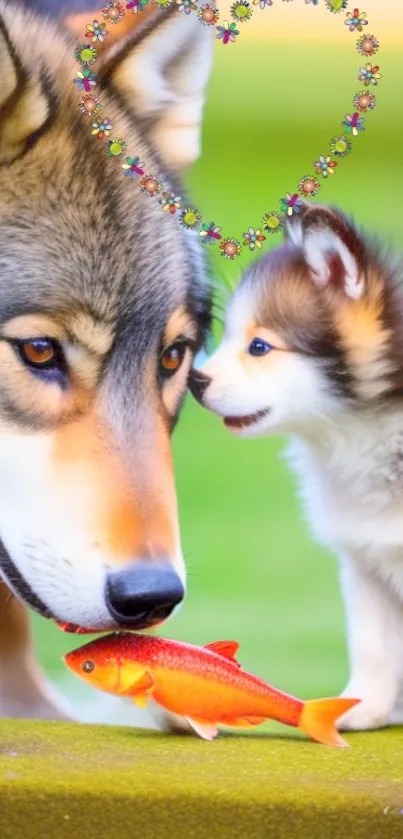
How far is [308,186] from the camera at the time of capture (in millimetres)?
1857

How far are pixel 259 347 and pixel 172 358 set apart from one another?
0.13 meters

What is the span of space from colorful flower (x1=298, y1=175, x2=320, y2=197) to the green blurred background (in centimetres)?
1

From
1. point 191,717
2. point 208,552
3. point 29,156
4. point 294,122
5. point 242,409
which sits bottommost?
point 191,717

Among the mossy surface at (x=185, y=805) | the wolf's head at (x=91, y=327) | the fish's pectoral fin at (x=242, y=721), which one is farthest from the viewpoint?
the fish's pectoral fin at (x=242, y=721)

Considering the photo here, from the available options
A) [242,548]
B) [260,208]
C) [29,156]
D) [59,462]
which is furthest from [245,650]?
[29,156]

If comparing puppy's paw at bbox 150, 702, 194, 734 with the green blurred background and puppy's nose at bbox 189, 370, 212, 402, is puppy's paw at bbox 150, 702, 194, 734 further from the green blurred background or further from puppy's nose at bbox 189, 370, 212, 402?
puppy's nose at bbox 189, 370, 212, 402

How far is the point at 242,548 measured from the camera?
188 centimetres

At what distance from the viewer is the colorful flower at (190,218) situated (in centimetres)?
181

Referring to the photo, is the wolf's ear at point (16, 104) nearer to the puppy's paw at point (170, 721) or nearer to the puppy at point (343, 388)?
the puppy at point (343, 388)

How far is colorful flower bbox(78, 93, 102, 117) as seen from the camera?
1.75 meters

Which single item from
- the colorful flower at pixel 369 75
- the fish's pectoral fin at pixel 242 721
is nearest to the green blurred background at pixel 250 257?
the colorful flower at pixel 369 75

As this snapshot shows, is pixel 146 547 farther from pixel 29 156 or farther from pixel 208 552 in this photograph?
pixel 29 156

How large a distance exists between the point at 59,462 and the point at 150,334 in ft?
0.78

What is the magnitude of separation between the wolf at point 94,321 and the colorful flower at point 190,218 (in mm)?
11
